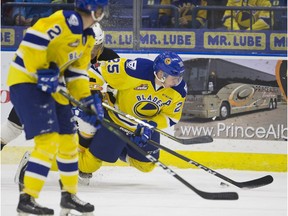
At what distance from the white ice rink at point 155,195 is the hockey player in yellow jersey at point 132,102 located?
20 centimetres

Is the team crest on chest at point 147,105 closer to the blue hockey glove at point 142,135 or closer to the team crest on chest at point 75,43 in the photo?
the blue hockey glove at point 142,135

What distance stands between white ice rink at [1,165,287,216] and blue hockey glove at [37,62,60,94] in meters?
0.83

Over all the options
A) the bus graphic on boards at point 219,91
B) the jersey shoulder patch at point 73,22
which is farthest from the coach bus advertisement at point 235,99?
the jersey shoulder patch at point 73,22

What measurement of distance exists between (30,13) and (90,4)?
2739 millimetres

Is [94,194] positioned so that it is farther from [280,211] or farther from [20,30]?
[20,30]

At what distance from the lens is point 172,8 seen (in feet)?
20.3

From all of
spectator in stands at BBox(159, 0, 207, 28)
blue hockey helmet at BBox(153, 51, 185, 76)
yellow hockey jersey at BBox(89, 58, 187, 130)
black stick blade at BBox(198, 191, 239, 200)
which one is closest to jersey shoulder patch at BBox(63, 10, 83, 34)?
black stick blade at BBox(198, 191, 239, 200)

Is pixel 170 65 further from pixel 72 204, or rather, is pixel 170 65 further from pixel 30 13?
pixel 30 13

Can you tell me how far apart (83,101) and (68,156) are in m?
0.26

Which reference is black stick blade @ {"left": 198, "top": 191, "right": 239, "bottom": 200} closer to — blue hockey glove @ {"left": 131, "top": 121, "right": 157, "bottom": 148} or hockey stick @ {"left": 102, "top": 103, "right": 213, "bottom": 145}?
hockey stick @ {"left": 102, "top": 103, "right": 213, "bottom": 145}

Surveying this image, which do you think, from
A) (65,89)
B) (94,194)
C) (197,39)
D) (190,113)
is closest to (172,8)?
(197,39)

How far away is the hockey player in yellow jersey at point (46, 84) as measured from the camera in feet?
11.5

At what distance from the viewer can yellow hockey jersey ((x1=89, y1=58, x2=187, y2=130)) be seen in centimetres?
495

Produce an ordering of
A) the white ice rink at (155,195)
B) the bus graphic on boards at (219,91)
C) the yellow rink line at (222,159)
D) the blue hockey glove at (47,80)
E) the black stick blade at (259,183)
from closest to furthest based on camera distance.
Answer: the blue hockey glove at (47,80) → the white ice rink at (155,195) → the black stick blade at (259,183) → the yellow rink line at (222,159) → the bus graphic on boards at (219,91)
